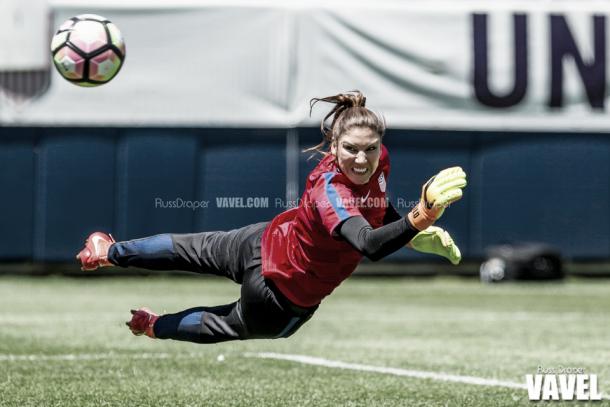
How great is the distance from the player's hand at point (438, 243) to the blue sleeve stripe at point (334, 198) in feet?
2.68

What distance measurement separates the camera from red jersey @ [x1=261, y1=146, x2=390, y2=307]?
7008mm

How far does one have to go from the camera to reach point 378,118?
7020mm

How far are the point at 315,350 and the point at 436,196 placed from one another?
5.97 metres

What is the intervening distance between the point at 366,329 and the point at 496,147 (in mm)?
11419

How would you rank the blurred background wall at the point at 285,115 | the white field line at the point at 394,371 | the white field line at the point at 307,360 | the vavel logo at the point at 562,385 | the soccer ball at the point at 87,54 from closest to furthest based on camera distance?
the vavel logo at the point at 562,385 < the white field line at the point at 394,371 < the white field line at the point at 307,360 < the soccer ball at the point at 87,54 < the blurred background wall at the point at 285,115

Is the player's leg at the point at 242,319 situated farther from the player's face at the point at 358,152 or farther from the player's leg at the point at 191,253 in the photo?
the player's face at the point at 358,152

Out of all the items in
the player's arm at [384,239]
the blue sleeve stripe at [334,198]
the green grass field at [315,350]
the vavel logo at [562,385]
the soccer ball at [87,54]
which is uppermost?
the soccer ball at [87,54]

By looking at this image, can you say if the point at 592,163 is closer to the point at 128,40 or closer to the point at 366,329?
the point at 128,40

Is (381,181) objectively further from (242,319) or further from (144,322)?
(144,322)

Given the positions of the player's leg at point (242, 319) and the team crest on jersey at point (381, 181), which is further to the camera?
the player's leg at point (242, 319)

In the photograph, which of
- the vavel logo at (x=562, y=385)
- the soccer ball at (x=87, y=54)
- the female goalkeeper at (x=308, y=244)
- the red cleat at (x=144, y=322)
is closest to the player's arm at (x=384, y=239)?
the female goalkeeper at (x=308, y=244)

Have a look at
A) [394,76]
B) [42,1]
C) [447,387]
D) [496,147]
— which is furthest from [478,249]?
[447,387]

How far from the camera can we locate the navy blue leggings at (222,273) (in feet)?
24.4

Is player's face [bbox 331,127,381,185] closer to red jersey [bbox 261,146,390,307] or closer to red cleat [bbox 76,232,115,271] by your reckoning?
red jersey [bbox 261,146,390,307]
